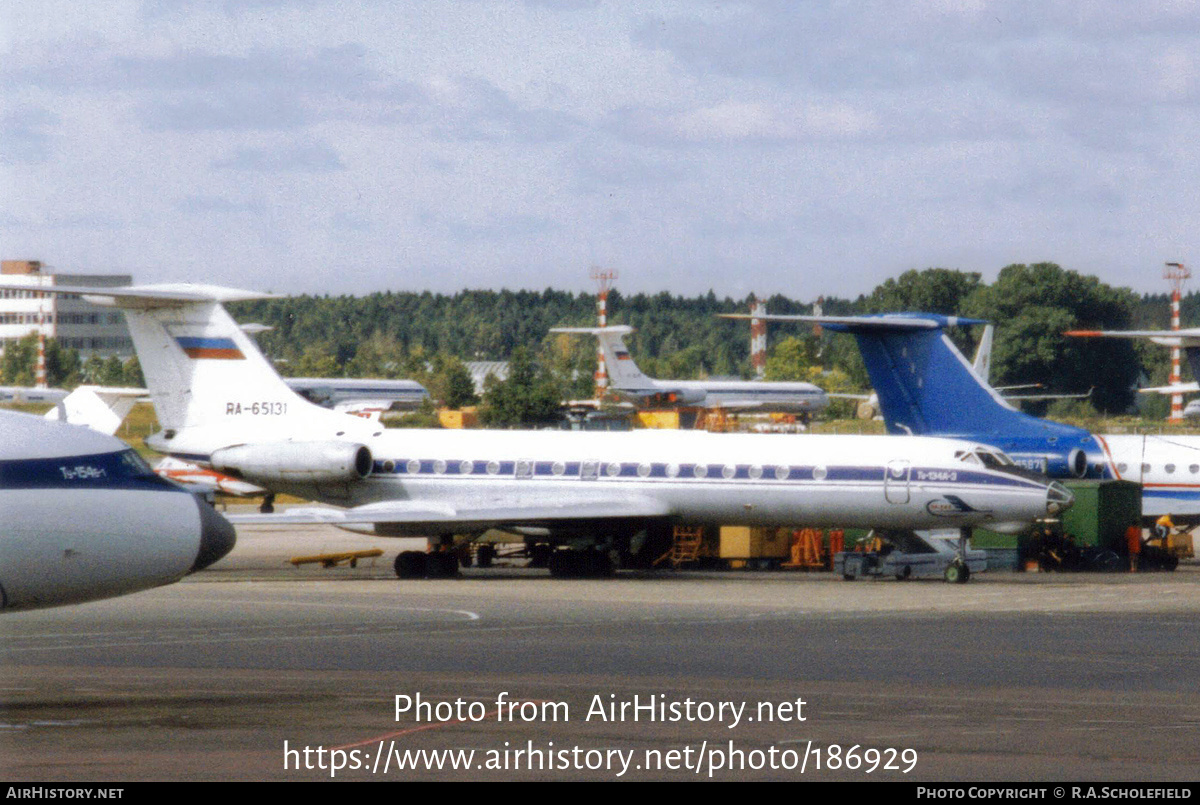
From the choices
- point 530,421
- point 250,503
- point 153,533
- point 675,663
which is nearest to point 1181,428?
point 530,421

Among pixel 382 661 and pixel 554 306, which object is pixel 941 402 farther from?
pixel 554 306

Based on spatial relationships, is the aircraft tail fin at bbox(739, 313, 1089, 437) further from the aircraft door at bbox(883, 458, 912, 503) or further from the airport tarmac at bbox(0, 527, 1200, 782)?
the airport tarmac at bbox(0, 527, 1200, 782)

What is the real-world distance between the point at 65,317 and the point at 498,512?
70312 millimetres

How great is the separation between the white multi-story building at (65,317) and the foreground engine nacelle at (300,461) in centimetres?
3996

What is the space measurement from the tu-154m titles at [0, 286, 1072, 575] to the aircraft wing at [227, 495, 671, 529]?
42mm

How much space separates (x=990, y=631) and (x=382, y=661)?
29.3 feet

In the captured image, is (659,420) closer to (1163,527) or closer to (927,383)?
(1163,527)

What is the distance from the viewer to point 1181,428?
81562 millimetres

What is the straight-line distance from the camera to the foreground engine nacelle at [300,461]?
3738 cm

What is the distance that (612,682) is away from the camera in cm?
1808

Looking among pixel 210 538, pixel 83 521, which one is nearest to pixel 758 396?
pixel 210 538

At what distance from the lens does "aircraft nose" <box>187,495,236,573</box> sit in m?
16.4

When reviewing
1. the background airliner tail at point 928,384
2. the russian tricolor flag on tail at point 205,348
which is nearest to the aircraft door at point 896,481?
the background airliner tail at point 928,384

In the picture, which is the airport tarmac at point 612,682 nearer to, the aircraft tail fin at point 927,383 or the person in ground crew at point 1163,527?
the aircraft tail fin at point 927,383
